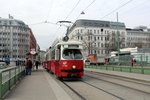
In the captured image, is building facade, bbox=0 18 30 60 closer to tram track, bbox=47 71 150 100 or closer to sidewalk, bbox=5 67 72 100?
sidewalk, bbox=5 67 72 100

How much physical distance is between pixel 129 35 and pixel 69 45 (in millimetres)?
108208

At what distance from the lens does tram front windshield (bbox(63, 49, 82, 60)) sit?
16.9 meters

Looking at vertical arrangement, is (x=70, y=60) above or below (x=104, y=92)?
above

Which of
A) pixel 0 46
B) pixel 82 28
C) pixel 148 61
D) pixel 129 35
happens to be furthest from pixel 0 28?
pixel 148 61

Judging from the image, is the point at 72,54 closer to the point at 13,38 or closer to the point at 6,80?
the point at 6,80

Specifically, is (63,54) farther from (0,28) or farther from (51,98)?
(0,28)

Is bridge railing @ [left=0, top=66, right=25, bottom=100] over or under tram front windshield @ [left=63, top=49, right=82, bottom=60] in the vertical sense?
under

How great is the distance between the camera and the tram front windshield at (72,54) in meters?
16.9

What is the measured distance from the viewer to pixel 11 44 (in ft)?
379

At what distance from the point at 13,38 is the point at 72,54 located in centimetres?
10425

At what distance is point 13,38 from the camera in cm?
11625

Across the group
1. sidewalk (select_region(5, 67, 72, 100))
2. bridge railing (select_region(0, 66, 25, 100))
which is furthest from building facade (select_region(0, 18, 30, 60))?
bridge railing (select_region(0, 66, 25, 100))

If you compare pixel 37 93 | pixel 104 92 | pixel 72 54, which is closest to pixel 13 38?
pixel 72 54

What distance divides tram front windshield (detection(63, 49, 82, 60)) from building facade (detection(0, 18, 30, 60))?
322 feet
